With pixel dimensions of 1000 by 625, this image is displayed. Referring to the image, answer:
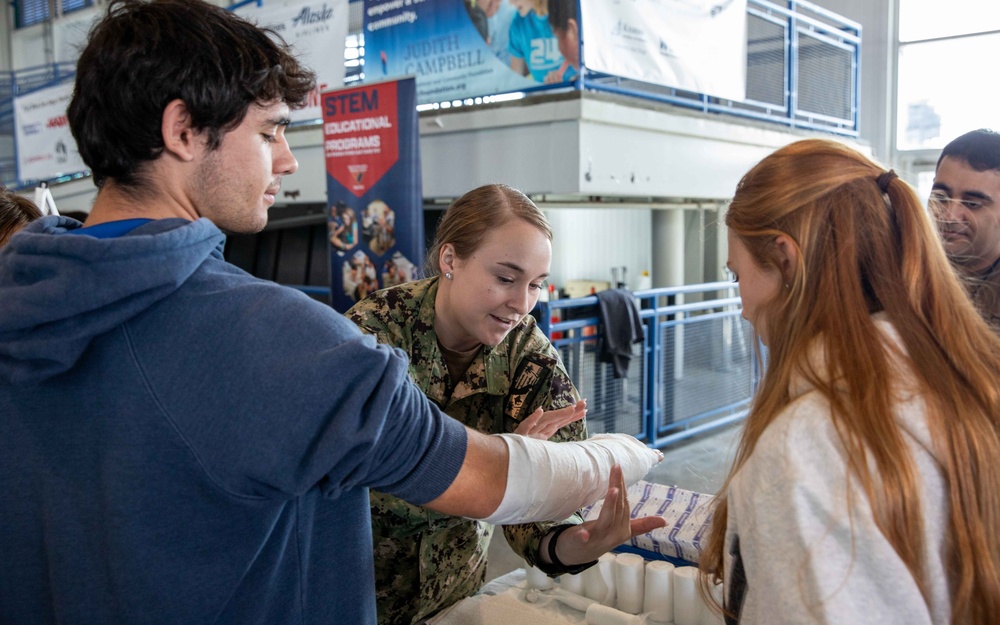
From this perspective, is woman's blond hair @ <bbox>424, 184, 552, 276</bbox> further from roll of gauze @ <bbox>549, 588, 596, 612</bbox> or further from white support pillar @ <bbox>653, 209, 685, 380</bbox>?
white support pillar @ <bbox>653, 209, 685, 380</bbox>

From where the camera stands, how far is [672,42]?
16.2ft

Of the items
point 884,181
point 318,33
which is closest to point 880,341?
point 884,181

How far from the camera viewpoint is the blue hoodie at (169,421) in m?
0.83

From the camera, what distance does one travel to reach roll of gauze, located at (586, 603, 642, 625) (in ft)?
5.16

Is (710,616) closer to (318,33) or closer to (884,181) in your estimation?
(884,181)

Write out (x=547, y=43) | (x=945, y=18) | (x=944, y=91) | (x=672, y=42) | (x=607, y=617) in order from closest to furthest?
1. (x=607, y=617)
2. (x=547, y=43)
3. (x=672, y=42)
4. (x=945, y=18)
5. (x=944, y=91)

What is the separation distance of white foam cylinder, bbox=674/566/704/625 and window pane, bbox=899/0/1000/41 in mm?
8708

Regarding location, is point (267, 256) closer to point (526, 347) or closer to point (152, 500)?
point (526, 347)

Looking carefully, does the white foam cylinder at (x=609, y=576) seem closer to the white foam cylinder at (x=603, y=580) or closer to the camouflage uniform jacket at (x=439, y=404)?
the white foam cylinder at (x=603, y=580)

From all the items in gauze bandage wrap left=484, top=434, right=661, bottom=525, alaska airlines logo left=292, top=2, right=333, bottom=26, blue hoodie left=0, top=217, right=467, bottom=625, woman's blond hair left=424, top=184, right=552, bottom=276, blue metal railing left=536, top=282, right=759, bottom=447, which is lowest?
blue metal railing left=536, top=282, right=759, bottom=447

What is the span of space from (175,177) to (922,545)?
1.00 meters

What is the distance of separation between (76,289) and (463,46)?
4.30 metres

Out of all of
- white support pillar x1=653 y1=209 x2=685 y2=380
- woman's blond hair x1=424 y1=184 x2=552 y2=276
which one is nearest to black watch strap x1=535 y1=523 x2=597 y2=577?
woman's blond hair x1=424 y1=184 x2=552 y2=276

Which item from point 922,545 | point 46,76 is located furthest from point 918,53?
point 46,76
